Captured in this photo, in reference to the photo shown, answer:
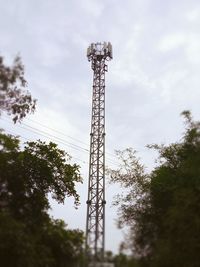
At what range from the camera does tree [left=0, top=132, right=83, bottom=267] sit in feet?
72.6

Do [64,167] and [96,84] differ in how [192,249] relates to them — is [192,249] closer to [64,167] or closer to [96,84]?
[64,167]

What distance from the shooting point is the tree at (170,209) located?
22.1m

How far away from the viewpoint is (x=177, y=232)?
22.6 m

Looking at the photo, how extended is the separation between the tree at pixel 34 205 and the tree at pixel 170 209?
3929 millimetres

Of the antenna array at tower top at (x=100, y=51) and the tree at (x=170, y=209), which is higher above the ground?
the antenna array at tower top at (x=100, y=51)

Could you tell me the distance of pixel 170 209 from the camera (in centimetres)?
2402

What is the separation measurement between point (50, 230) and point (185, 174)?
8541 millimetres

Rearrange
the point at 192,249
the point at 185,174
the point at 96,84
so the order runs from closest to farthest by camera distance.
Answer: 1. the point at 192,249
2. the point at 185,174
3. the point at 96,84

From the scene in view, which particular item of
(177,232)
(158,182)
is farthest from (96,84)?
(177,232)

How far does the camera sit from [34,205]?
26.8 metres

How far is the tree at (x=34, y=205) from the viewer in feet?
72.6

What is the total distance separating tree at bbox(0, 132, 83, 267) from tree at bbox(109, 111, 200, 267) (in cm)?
393

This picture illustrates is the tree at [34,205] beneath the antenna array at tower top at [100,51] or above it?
beneath

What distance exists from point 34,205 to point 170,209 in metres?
8.37
